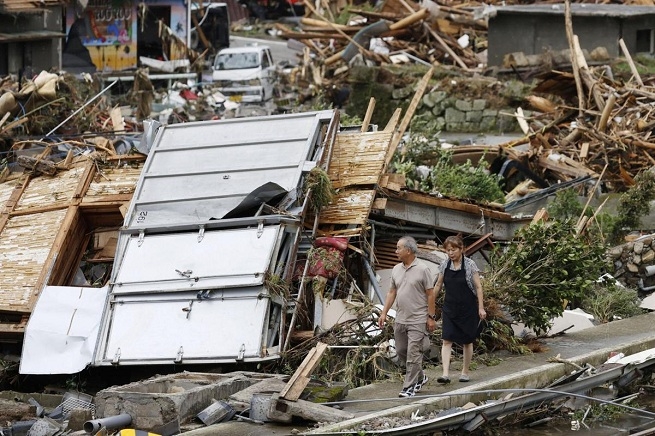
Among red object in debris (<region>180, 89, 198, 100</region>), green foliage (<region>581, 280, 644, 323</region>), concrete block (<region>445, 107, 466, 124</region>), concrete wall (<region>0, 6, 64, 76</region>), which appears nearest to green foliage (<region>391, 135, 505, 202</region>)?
green foliage (<region>581, 280, 644, 323</region>)

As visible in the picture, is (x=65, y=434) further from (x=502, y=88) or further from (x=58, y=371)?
(x=502, y=88)

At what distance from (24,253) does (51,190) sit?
1163mm

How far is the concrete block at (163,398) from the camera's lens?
9992 millimetres

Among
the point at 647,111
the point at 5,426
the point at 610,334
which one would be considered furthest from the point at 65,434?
the point at 647,111

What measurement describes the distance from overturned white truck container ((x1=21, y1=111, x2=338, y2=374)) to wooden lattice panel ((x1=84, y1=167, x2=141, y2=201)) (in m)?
0.48

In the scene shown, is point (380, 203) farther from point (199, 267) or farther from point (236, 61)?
point (236, 61)

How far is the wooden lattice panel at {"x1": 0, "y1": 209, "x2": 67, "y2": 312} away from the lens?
13922 mm

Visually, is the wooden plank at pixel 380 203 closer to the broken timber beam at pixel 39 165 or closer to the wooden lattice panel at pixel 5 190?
the broken timber beam at pixel 39 165

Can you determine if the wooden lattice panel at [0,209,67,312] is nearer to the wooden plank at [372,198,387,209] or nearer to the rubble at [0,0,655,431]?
the rubble at [0,0,655,431]

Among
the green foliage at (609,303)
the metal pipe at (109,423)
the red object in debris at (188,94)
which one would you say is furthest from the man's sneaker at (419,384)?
the red object in debris at (188,94)

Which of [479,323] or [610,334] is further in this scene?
[610,334]

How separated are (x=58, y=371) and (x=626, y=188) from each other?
486 inches

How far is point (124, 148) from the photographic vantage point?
17.7m

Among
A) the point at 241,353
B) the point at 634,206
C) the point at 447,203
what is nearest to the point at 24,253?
the point at 241,353
